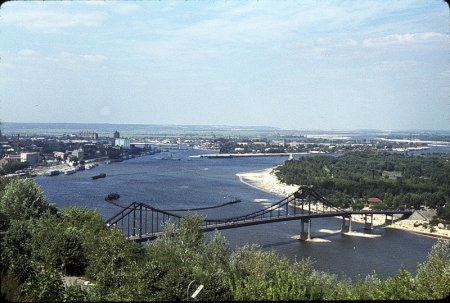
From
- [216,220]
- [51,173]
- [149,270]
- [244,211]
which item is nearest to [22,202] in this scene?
[149,270]

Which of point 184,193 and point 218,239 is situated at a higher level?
point 218,239

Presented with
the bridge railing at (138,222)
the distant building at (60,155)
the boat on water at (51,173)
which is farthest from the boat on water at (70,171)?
the bridge railing at (138,222)

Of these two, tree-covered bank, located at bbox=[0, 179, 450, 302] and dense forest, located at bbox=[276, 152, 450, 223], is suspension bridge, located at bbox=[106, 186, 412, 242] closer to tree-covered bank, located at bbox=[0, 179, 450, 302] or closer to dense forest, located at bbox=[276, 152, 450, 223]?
dense forest, located at bbox=[276, 152, 450, 223]

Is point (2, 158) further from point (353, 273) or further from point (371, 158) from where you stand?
point (353, 273)

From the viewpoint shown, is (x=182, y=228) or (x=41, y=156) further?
(x=41, y=156)

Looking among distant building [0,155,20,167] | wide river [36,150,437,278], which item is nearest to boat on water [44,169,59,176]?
wide river [36,150,437,278]

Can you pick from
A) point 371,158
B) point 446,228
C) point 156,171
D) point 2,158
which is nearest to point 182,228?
point 446,228

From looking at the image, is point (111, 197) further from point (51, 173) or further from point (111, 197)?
point (51, 173)

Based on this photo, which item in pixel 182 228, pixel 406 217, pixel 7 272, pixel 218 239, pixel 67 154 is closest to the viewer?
pixel 7 272
